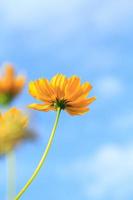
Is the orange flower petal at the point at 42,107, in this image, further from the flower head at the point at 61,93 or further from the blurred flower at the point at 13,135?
the blurred flower at the point at 13,135

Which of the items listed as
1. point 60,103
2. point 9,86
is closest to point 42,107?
point 60,103

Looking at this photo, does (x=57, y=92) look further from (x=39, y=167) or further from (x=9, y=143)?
(x=9, y=143)

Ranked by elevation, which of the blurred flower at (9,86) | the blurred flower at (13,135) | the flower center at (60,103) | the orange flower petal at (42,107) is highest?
the flower center at (60,103)

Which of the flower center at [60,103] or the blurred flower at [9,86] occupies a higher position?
the flower center at [60,103]

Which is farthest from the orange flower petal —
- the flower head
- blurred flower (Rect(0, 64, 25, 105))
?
blurred flower (Rect(0, 64, 25, 105))

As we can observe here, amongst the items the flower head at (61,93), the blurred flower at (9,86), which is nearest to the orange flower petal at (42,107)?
the flower head at (61,93)

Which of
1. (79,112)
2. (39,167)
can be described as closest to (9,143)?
(39,167)
